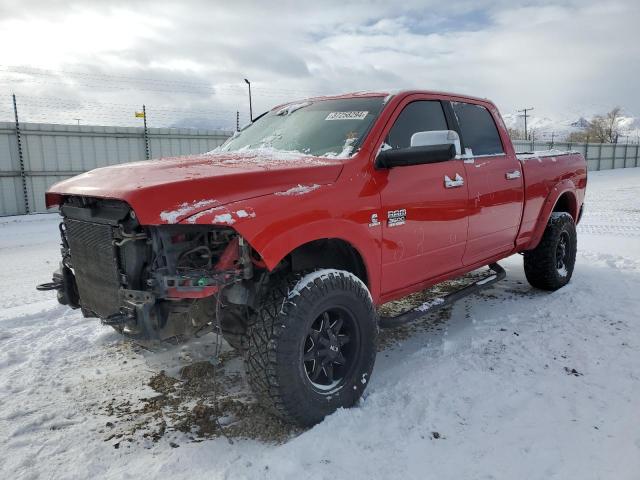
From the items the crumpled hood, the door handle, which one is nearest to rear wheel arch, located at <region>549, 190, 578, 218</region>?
the door handle

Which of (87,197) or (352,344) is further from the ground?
(87,197)

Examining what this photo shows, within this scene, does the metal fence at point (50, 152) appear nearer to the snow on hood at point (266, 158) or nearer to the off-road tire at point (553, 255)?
the snow on hood at point (266, 158)

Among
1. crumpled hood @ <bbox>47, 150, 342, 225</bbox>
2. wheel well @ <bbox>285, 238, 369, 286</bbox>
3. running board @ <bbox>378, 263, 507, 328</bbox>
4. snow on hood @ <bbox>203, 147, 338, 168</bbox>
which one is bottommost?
running board @ <bbox>378, 263, 507, 328</bbox>

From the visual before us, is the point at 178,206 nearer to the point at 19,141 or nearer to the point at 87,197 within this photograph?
the point at 87,197

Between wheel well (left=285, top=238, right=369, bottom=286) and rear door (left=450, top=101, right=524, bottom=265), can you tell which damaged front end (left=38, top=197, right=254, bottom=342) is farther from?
rear door (left=450, top=101, right=524, bottom=265)

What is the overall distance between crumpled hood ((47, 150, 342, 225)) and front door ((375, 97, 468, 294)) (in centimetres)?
51

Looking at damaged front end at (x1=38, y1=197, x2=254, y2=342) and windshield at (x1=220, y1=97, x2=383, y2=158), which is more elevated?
windshield at (x1=220, y1=97, x2=383, y2=158)

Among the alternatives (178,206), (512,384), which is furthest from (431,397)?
(178,206)

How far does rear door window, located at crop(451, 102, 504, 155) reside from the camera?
403 centimetres

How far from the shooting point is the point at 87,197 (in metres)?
2.64

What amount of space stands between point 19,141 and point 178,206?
1202 cm

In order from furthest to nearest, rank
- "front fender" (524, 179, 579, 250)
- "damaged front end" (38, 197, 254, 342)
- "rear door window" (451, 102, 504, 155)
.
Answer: "front fender" (524, 179, 579, 250)
"rear door window" (451, 102, 504, 155)
"damaged front end" (38, 197, 254, 342)

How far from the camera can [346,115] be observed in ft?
11.2

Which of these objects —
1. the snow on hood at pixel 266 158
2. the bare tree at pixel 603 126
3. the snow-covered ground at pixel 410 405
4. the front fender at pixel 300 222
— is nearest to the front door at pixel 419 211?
the front fender at pixel 300 222
